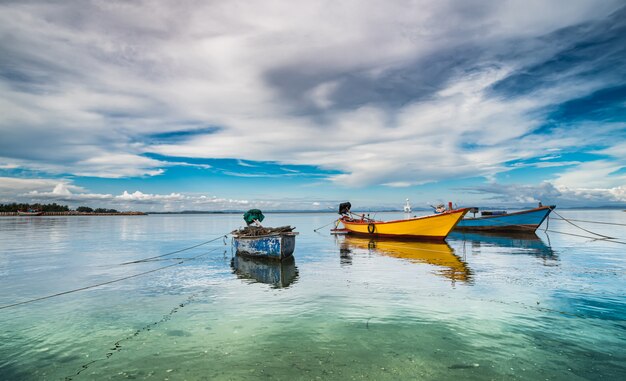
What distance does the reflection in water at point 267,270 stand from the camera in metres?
17.5

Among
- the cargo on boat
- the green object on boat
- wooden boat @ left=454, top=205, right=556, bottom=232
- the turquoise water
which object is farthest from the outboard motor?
the turquoise water

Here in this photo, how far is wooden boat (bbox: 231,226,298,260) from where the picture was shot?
23.4 m

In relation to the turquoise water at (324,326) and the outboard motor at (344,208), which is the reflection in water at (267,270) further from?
the outboard motor at (344,208)

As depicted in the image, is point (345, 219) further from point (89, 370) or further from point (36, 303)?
point (89, 370)

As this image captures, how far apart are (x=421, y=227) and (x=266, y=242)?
19519 millimetres

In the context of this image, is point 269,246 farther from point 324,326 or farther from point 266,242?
point 324,326

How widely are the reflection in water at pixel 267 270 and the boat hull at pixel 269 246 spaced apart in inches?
18.8

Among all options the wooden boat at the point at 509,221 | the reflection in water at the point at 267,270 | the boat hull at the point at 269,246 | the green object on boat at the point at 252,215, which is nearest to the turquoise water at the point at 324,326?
the reflection in water at the point at 267,270

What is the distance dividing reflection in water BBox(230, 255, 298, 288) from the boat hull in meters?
0.48

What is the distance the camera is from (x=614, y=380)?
6656mm

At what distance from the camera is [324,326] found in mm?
10008

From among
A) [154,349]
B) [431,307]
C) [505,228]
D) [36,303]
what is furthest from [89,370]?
[505,228]

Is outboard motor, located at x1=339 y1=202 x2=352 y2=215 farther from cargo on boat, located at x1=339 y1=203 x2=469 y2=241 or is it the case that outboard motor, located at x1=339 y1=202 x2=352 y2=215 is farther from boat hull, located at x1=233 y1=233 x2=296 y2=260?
boat hull, located at x1=233 y1=233 x2=296 y2=260

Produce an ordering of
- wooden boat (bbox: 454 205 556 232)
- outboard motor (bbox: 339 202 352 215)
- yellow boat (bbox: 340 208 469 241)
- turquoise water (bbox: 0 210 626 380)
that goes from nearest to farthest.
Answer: turquoise water (bbox: 0 210 626 380) → yellow boat (bbox: 340 208 469 241) → wooden boat (bbox: 454 205 556 232) → outboard motor (bbox: 339 202 352 215)
